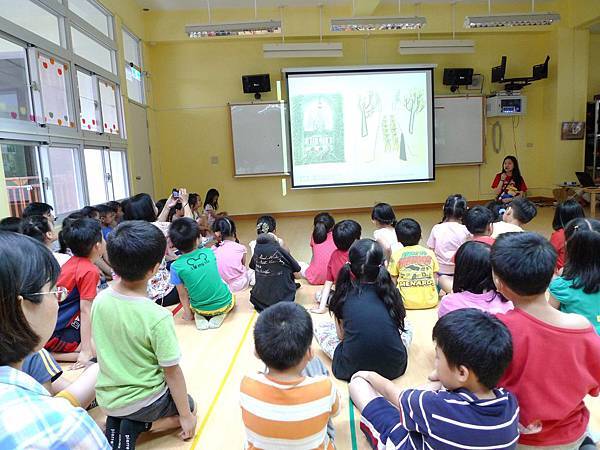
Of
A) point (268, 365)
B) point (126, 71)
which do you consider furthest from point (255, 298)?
point (126, 71)

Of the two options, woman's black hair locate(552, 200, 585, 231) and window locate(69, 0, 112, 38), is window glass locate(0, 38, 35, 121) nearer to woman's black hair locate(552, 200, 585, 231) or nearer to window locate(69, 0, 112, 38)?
window locate(69, 0, 112, 38)

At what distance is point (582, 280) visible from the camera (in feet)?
5.62

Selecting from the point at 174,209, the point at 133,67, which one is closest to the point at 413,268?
the point at 174,209

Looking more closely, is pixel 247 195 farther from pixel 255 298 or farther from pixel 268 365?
pixel 268 365

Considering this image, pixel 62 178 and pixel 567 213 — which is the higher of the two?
pixel 62 178

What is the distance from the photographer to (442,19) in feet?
23.3

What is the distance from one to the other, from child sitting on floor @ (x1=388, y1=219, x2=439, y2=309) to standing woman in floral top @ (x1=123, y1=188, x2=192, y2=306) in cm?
172

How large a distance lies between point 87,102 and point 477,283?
475 centimetres

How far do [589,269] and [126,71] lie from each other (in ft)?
20.8

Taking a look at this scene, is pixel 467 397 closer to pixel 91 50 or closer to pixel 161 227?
pixel 161 227

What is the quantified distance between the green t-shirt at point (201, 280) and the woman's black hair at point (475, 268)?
60.9 inches

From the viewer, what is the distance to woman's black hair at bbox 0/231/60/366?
0.65 meters

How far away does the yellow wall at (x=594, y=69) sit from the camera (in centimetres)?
766

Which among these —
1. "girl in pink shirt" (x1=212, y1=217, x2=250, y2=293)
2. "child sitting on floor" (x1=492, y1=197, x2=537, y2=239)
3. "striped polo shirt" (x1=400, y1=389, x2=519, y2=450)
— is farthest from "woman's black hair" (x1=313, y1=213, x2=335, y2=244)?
"striped polo shirt" (x1=400, y1=389, x2=519, y2=450)
